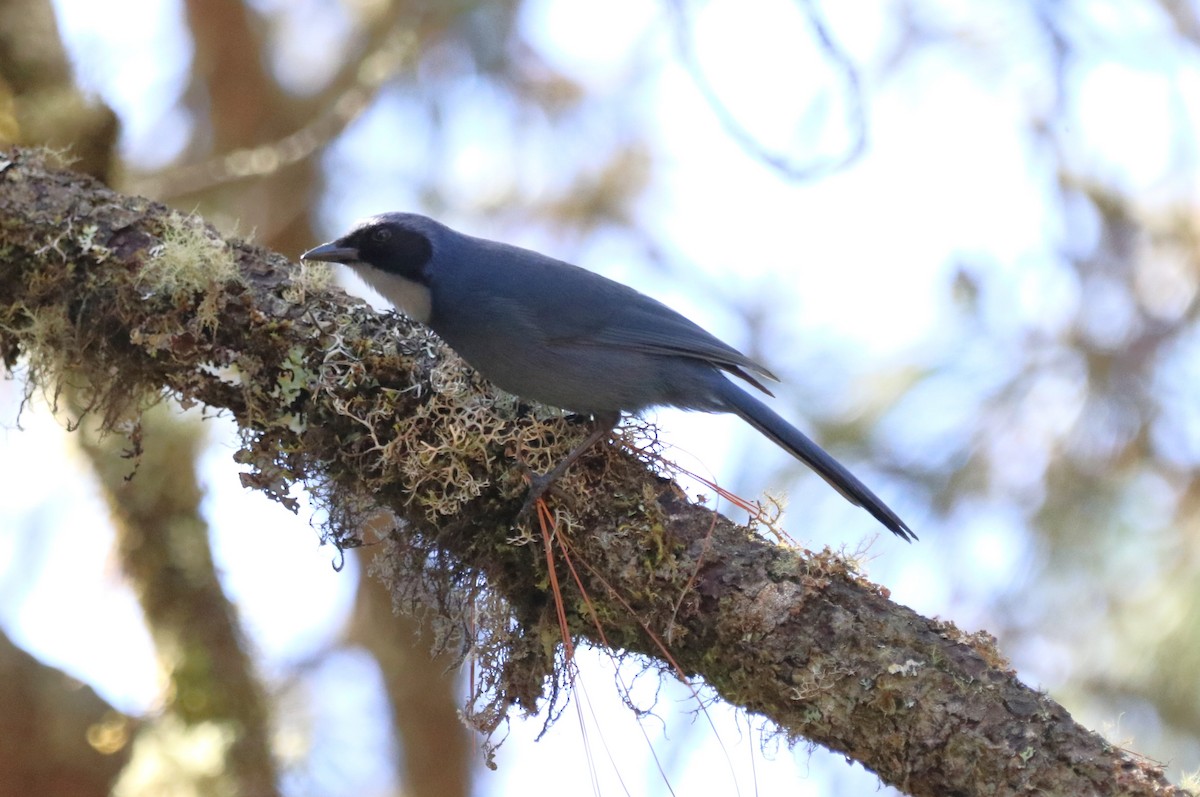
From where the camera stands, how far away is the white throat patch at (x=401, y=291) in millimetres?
4172

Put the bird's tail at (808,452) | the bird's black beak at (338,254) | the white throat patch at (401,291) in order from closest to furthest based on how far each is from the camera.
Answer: the bird's tail at (808,452) < the white throat patch at (401,291) < the bird's black beak at (338,254)

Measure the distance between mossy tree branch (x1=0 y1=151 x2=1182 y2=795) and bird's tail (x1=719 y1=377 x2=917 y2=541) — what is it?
2.76 feet

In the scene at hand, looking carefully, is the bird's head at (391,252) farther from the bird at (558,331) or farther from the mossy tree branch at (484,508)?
the mossy tree branch at (484,508)

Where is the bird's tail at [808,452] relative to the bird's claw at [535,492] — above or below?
above

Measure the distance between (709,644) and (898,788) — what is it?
595 millimetres

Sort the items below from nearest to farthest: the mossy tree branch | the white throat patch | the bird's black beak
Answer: the mossy tree branch
the white throat patch
the bird's black beak

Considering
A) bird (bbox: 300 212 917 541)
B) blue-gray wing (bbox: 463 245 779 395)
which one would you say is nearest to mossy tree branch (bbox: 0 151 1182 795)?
bird (bbox: 300 212 917 541)

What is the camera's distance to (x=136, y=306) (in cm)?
340

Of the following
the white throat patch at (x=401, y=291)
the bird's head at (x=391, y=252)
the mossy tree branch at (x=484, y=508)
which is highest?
the bird's head at (x=391, y=252)

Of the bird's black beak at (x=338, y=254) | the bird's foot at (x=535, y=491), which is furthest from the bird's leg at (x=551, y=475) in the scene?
the bird's black beak at (x=338, y=254)

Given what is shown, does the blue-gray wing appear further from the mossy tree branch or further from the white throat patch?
the mossy tree branch

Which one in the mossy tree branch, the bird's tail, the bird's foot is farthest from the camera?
the bird's tail

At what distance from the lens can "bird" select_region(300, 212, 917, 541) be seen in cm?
384

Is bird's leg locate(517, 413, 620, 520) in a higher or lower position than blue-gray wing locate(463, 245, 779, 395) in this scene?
lower
